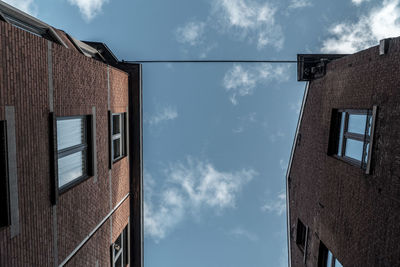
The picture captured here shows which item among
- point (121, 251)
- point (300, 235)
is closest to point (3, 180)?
point (121, 251)

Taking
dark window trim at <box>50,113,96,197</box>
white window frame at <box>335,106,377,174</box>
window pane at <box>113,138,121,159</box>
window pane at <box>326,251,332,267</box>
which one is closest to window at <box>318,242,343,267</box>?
window pane at <box>326,251,332,267</box>

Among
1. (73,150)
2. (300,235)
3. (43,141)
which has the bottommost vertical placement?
(300,235)

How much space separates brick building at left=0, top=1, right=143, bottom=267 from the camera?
5.53 meters

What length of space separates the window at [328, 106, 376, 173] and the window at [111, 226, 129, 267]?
10564 mm

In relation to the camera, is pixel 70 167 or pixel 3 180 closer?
pixel 3 180

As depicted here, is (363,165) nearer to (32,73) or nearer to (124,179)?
(32,73)

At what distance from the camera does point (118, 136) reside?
41.6 feet

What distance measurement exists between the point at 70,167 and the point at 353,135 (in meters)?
9.61

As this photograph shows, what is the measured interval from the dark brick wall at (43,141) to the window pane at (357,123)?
365 inches

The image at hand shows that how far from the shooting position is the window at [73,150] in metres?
7.73

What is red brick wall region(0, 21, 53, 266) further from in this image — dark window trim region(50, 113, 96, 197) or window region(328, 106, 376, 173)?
window region(328, 106, 376, 173)

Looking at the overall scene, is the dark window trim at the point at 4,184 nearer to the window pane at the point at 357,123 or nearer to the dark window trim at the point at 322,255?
the window pane at the point at 357,123

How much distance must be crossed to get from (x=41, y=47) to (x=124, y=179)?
8.22m

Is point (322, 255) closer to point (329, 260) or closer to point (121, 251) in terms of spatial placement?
point (329, 260)
